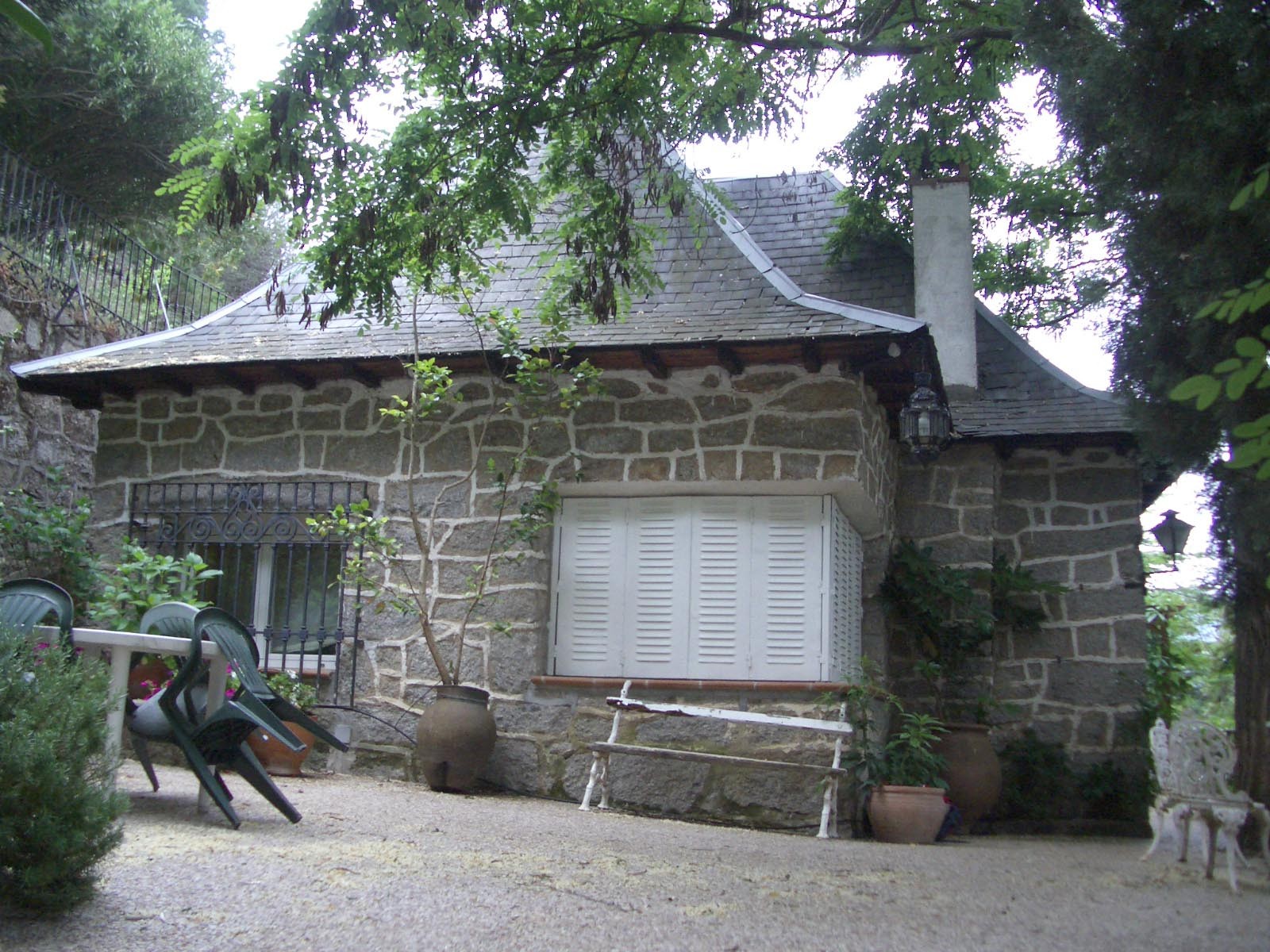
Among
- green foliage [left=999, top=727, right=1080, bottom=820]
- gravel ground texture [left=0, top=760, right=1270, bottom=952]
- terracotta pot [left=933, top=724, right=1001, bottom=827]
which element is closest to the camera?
→ gravel ground texture [left=0, top=760, right=1270, bottom=952]

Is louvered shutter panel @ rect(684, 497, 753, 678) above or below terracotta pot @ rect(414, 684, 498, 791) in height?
above

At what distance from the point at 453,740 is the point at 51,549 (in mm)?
3012

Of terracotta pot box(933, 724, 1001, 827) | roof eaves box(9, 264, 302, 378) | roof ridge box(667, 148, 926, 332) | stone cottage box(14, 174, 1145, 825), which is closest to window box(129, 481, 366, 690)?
stone cottage box(14, 174, 1145, 825)

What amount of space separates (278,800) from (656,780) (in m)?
2.53

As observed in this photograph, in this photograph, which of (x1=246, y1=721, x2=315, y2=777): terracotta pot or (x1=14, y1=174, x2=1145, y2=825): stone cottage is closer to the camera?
(x1=246, y1=721, x2=315, y2=777): terracotta pot

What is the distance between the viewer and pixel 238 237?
45.0 feet

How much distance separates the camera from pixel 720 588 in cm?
678

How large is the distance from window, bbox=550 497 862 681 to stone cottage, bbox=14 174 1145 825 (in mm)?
15

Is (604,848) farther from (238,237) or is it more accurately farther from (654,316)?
(238,237)

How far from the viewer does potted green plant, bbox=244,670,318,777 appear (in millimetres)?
6230

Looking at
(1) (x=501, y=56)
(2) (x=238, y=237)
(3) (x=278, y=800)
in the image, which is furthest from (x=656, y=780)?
(2) (x=238, y=237)

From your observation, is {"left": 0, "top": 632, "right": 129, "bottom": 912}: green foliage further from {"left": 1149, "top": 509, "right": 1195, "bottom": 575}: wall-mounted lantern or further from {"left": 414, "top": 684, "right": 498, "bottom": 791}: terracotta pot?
{"left": 1149, "top": 509, "right": 1195, "bottom": 575}: wall-mounted lantern

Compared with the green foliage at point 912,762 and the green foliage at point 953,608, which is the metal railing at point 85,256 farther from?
the green foliage at point 912,762

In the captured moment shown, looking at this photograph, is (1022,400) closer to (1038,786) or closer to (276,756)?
(1038,786)
